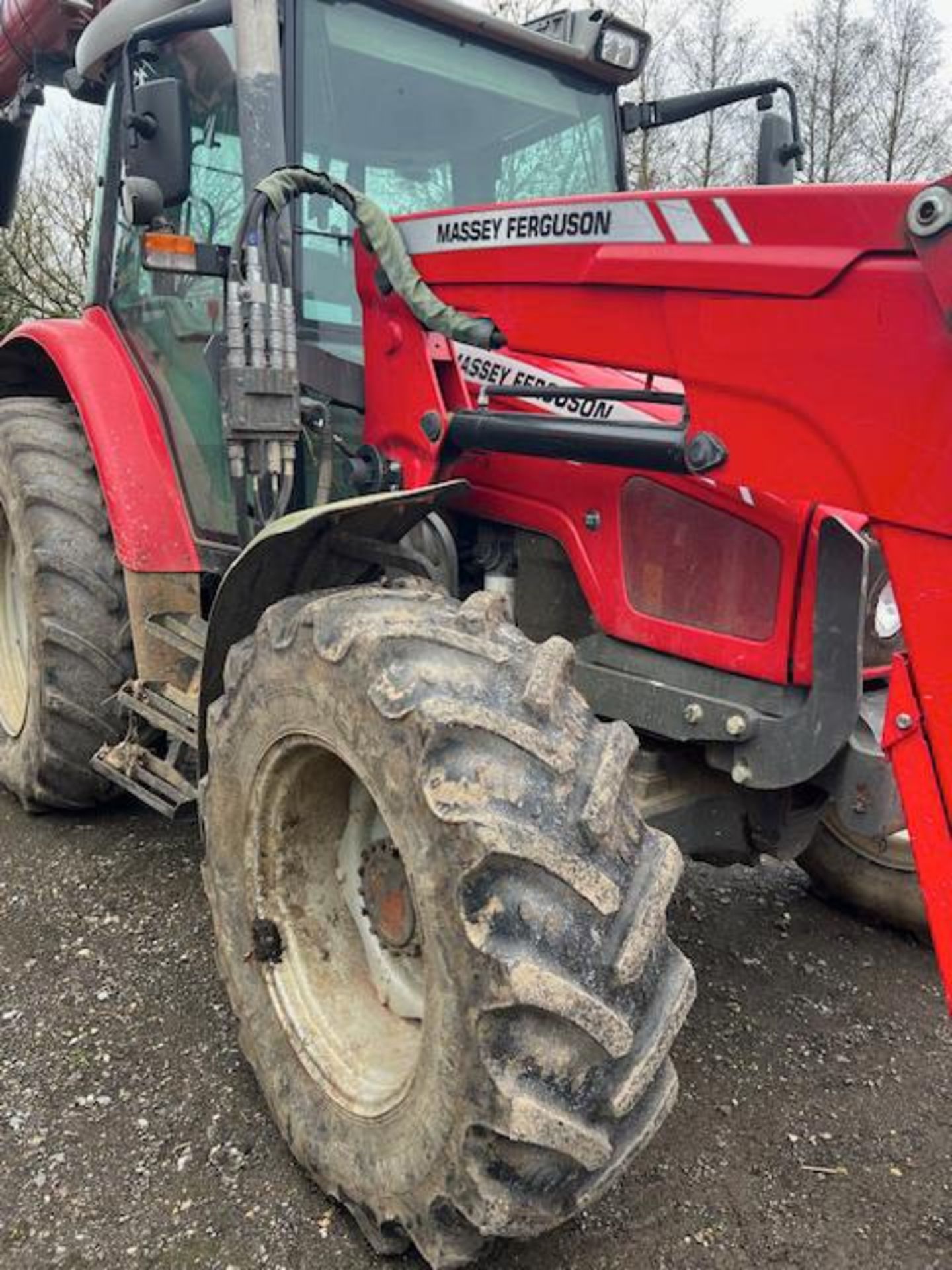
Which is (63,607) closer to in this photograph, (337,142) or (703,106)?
(337,142)

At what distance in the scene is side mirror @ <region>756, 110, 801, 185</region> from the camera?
343 centimetres

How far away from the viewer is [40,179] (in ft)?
48.6

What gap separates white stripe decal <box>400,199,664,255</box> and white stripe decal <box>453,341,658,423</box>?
9.4 inches

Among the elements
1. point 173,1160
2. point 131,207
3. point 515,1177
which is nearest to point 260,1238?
point 173,1160

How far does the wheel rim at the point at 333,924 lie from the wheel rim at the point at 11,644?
6.58 feet

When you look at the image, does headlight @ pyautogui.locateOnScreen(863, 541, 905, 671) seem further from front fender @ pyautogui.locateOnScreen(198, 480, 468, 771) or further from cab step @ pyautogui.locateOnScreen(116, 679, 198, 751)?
cab step @ pyautogui.locateOnScreen(116, 679, 198, 751)

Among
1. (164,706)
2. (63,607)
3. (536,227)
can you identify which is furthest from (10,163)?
(536,227)

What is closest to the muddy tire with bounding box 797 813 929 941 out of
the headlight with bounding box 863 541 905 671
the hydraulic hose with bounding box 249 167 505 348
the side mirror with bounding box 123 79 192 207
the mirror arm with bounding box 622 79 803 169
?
the headlight with bounding box 863 541 905 671

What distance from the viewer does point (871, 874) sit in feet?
10.8

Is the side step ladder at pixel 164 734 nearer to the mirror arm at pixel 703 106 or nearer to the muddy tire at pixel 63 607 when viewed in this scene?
the muddy tire at pixel 63 607

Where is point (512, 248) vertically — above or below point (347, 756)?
Result: above

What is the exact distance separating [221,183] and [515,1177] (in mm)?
2553

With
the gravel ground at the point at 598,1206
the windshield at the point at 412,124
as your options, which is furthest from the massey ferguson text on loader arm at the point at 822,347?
the gravel ground at the point at 598,1206

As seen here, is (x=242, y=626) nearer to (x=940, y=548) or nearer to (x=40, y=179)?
(x=940, y=548)
